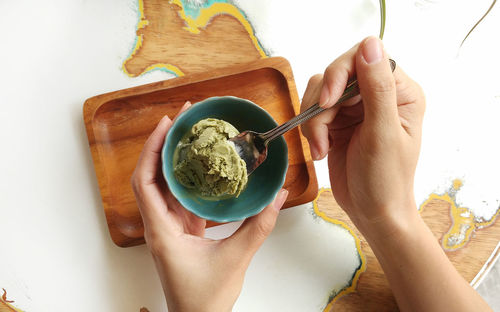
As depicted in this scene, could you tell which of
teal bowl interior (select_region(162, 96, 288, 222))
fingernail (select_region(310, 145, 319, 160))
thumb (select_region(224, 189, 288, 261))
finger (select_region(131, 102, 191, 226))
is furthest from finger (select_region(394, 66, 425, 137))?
finger (select_region(131, 102, 191, 226))

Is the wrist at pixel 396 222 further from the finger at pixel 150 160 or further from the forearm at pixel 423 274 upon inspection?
the finger at pixel 150 160

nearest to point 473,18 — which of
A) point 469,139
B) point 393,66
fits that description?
point 469,139

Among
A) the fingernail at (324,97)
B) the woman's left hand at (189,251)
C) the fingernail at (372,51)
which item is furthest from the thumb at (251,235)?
the fingernail at (372,51)

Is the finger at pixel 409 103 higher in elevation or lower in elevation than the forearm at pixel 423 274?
higher

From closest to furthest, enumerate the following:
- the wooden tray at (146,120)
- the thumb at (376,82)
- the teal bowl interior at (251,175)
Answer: the thumb at (376,82) → the teal bowl interior at (251,175) → the wooden tray at (146,120)

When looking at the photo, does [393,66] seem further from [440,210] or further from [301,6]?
[440,210]

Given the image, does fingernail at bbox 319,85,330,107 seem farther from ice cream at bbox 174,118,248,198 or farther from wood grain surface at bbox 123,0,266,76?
wood grain surface at bbox 123,0,266,76
